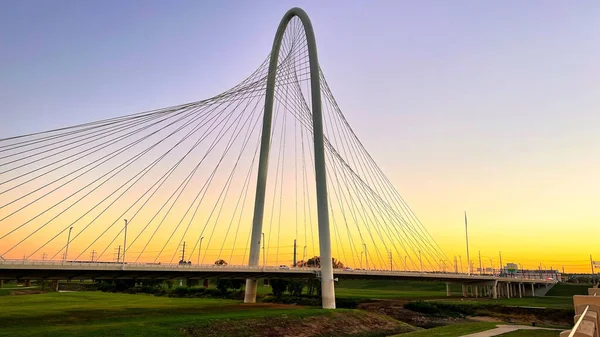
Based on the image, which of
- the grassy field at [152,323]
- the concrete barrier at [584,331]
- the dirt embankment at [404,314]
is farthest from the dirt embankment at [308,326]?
the concrete barrier at [584,331]

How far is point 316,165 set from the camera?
153 ft

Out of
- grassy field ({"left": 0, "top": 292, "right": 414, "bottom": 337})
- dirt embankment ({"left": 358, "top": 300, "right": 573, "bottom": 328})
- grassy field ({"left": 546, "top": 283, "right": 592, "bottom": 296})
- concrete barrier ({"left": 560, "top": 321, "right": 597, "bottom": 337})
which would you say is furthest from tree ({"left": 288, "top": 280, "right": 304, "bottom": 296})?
concrete barrier ({"left": 560, "top": 321, "right": 597, "bottom": 337})

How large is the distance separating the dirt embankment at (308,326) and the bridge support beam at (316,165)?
4.70 metres

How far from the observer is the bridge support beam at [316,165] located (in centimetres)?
4525

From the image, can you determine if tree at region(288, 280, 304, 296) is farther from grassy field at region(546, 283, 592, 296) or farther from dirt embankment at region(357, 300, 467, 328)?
grassy field at region(546, 283, 592, 296)

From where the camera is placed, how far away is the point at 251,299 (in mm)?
50469

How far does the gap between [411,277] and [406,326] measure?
24.7 m

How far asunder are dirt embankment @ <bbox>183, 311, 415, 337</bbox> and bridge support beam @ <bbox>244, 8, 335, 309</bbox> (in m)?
4.70

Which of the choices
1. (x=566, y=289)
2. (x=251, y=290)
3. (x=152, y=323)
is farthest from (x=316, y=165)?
(x=566, y=289)

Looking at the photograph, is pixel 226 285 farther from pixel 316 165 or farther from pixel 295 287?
pixel 316 165

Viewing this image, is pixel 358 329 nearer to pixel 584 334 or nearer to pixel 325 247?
pixel 325 247

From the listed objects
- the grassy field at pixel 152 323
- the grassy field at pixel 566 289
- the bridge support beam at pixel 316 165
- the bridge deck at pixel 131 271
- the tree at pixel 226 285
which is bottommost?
the grassy field at pixel 566 289

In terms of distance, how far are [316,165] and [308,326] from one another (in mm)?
17083

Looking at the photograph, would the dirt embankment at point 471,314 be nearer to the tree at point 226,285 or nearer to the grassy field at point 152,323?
the grassy field at point 152,323
